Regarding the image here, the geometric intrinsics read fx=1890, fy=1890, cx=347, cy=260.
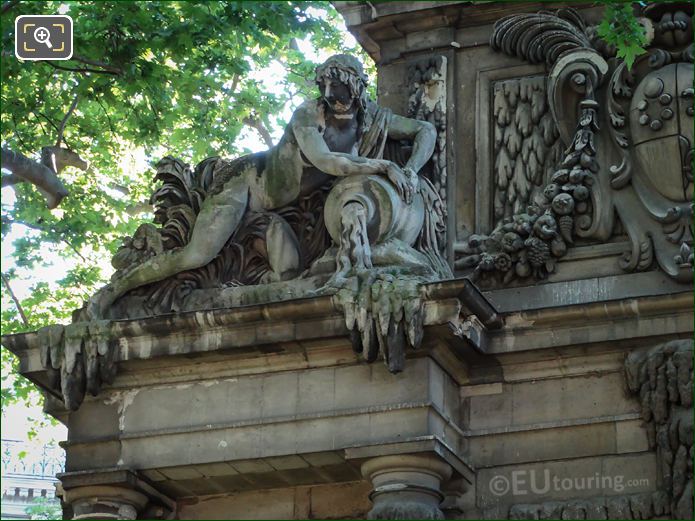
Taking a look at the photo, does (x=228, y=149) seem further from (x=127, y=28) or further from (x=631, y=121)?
(x=631, y=121)

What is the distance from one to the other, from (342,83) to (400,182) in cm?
113

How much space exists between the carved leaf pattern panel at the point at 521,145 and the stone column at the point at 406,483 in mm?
2777

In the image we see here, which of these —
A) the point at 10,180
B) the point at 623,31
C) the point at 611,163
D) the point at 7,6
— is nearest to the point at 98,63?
the point at 7,6

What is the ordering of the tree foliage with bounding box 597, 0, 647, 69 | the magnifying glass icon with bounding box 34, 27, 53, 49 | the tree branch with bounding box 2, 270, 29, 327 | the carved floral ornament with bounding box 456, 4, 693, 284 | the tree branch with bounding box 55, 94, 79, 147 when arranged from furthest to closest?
the tree branch with bounding box 2, 270, 29, 327, the tree branch with bounding box 55, 94, 79, 147, the magnifying glass icon with bounding box 34, 27, 53, 49, the carved floral ornament with bounding box 456, 4, 693, 284, the tree foliage with bounding box 597, 0, 647, 69

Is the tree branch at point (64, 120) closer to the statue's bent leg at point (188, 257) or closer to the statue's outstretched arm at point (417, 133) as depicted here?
the statue's bent leg at point (188, 257)

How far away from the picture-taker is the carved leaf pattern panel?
17.3 metres

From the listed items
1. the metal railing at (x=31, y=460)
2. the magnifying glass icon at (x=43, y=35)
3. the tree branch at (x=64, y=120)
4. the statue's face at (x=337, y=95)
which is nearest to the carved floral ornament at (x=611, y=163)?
the statue's face at (x=337, y=95)

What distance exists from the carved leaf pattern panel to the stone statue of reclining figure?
25.4 inches

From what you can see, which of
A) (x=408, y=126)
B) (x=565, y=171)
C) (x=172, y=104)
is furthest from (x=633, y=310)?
(x=172, y=104)

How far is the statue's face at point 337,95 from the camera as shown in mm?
17203

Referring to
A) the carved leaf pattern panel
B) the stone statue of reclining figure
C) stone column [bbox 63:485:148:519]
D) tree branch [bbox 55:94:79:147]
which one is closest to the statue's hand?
the stone statue of reclining figure

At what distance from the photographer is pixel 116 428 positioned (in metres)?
16.6

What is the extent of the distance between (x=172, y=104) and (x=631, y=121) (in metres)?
7.38

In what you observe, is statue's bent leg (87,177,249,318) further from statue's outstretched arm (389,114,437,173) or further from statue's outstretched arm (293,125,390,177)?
statue's outstretched arm (389,114,437,173)
